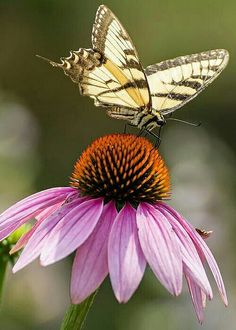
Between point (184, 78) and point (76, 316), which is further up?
point (184, 78)

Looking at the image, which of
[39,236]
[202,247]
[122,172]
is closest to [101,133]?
[122,172]

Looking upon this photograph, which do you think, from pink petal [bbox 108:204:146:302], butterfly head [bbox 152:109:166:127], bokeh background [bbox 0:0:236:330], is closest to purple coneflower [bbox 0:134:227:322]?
pink petal [bbox 108:204:146:302]

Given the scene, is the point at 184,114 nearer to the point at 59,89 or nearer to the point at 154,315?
the point at 59,89

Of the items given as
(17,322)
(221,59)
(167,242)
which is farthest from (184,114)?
(167,242)

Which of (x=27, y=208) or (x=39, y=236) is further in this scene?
(x=27, y=208)

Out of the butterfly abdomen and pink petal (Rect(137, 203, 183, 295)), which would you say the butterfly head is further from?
pink petal (Rect(137, 203, 183, 295))

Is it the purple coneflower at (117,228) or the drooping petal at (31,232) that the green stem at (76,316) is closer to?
the purple coneflower at (117,228)

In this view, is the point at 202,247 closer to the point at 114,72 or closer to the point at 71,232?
the point at 71,232

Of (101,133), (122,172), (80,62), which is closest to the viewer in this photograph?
(122,172)
